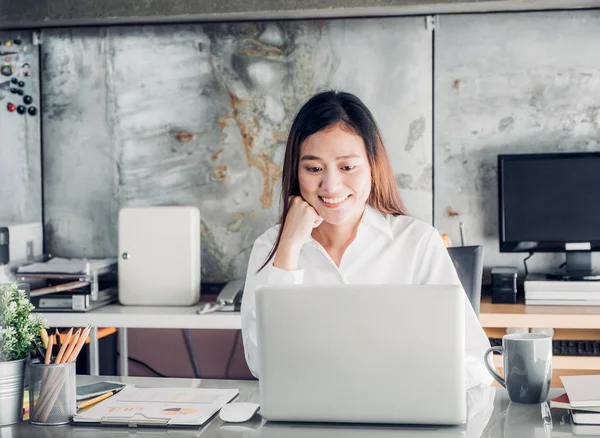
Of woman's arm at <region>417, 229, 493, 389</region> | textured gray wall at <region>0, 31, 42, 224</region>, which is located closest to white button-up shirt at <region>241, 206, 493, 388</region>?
woman's arm at <region>417, 229, 493, 389</region>

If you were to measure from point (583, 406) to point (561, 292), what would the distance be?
6.16 feet

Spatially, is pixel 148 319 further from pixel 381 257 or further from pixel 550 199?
pixel 550 199

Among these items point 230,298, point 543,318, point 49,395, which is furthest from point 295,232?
point 543,318

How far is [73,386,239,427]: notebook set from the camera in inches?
55.1

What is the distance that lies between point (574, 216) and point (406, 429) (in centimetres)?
228

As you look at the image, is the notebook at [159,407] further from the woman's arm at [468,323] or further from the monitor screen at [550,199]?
the monitor screen at [550,199]

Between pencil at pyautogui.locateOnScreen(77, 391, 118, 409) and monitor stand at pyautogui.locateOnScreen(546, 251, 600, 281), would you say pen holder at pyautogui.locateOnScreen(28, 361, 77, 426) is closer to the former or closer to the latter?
pencil at pyautogui.locateOnScreen(77, 391, 118, 409)

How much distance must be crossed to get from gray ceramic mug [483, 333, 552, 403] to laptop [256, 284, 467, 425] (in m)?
0.23

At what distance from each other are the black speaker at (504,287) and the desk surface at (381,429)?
5.64ft

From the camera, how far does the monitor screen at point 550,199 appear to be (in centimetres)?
327

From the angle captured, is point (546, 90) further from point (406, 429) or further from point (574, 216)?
point (406, 429)

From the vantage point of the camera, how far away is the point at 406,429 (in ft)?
4.22

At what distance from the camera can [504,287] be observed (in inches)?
125

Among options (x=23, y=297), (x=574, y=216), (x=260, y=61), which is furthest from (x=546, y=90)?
(x=23, y=297)
